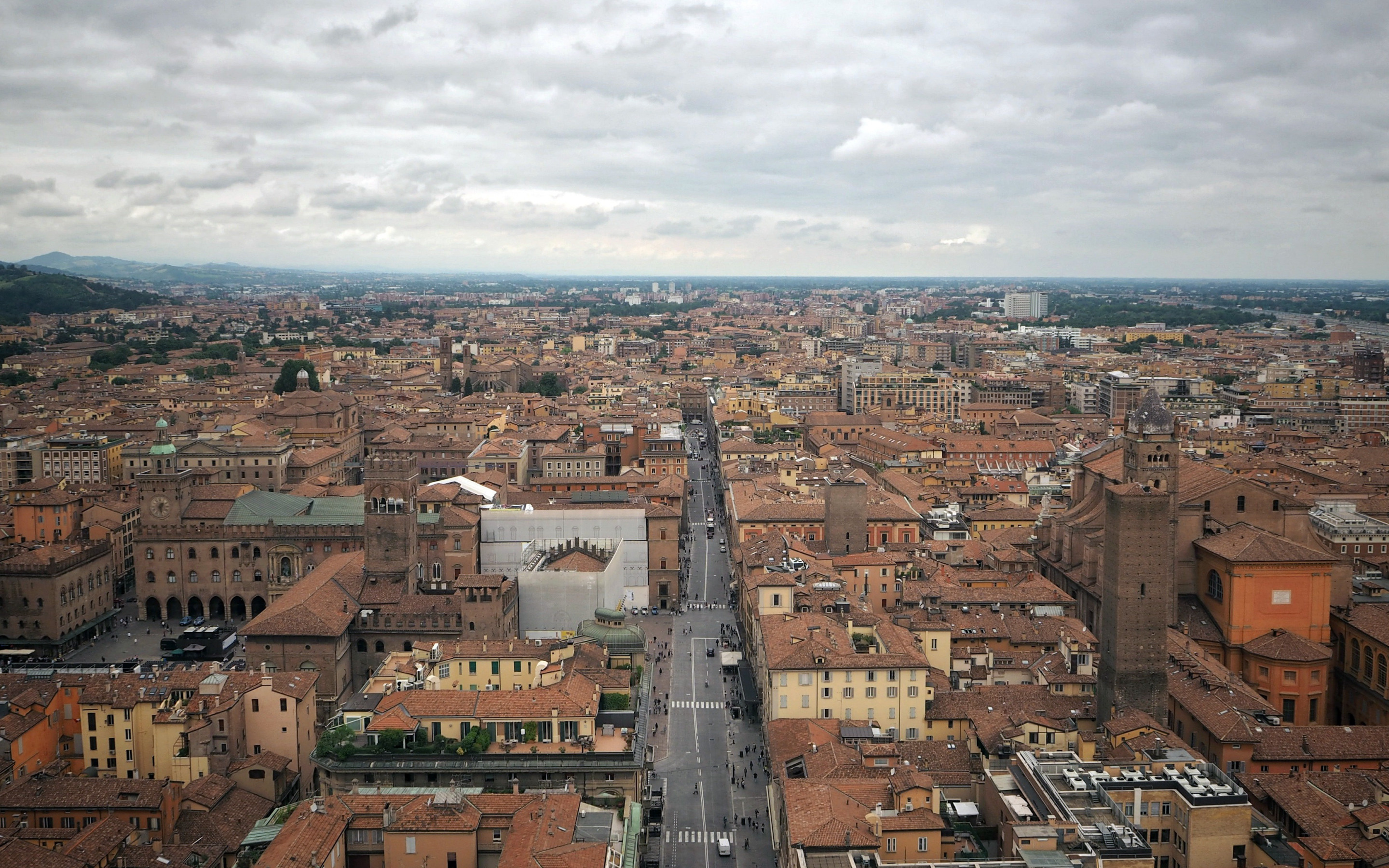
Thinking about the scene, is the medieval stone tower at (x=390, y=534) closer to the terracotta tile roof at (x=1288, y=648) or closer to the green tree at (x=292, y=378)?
the terracotta tile roof at (x=1288, y=648)

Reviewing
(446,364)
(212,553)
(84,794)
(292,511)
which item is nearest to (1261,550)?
(84,794)

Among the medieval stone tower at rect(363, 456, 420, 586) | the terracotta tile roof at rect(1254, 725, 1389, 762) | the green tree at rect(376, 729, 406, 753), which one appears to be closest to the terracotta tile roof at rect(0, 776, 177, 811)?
the green tree at rect(376, 729, 406, 753)

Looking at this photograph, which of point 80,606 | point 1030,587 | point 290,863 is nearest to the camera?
point 290,863

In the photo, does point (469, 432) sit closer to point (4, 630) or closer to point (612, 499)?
point (612, 499)

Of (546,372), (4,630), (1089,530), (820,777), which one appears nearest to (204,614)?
(4,630)

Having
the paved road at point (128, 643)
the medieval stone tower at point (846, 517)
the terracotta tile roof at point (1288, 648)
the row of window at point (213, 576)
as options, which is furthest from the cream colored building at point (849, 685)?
the row of window at point (213, 576)

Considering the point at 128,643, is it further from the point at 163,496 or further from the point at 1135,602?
the point at 1135,602
